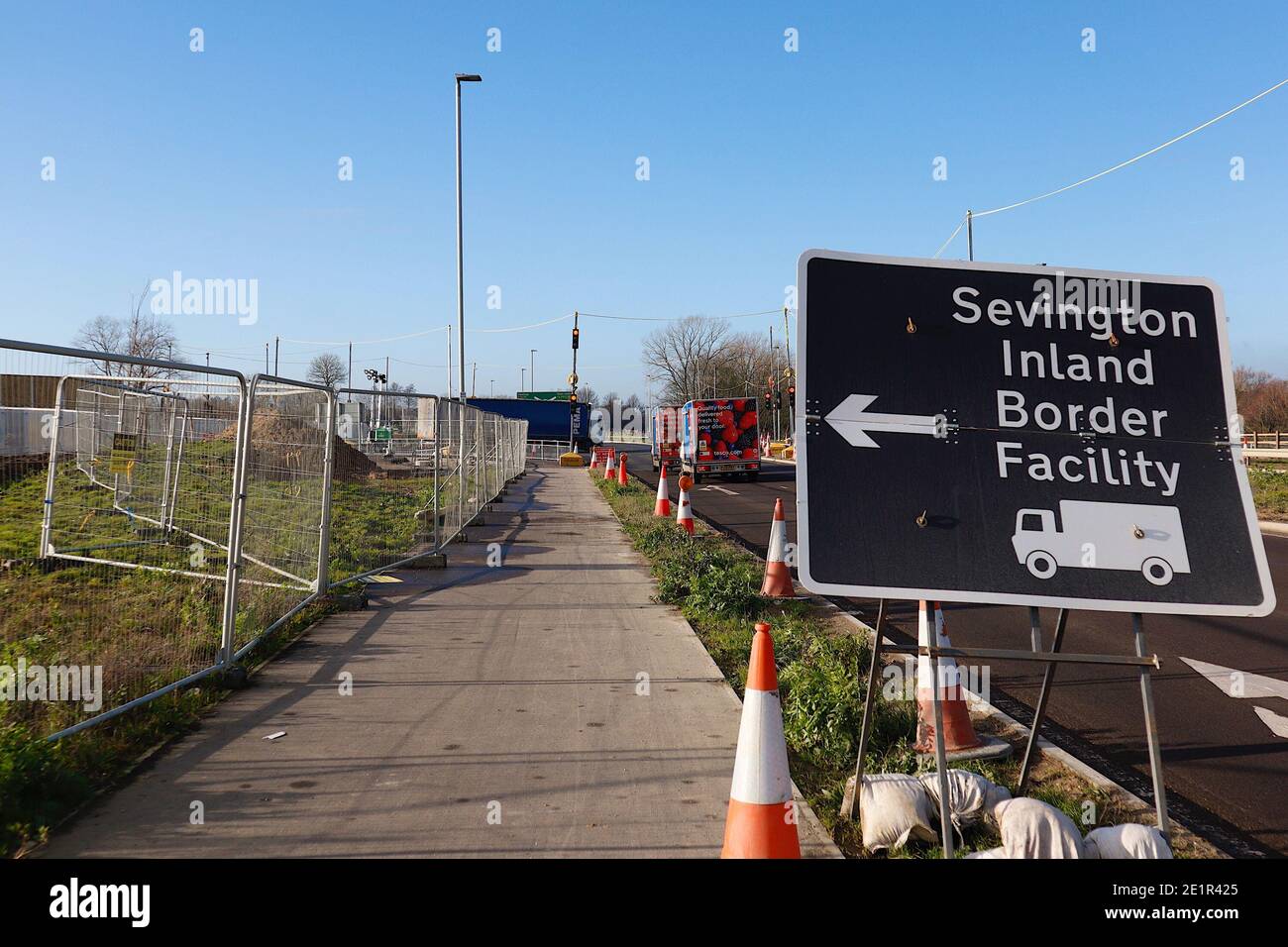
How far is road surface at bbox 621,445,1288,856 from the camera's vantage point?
13.9 feet

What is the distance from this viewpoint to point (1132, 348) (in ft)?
12.8

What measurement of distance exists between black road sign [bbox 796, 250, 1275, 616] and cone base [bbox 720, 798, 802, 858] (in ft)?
2.69

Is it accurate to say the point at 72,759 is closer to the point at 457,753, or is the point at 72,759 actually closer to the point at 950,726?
the point at 457,753

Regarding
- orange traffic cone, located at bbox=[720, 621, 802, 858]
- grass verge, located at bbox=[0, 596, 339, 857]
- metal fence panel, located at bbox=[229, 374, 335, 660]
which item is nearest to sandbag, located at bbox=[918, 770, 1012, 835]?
orange traffic cone, located at bbox=[720, 621, 802, 858]

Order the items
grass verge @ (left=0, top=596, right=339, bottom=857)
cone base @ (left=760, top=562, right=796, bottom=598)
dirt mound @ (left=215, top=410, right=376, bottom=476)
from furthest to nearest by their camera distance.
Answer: cone base @ (left=760, top=562, right=796, bottom=598)
dirt mound @ (left=215, top=410, right=376, bottom=476)
grass verge @ (left=0, top=596, right=339, bottom=857)

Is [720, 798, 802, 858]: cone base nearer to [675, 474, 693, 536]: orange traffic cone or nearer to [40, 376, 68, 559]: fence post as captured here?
[40, 376, 68, 559]: fence post

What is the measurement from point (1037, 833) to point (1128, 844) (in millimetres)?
346

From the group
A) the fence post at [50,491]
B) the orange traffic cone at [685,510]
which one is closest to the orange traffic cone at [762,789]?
the fence post at [50,491]

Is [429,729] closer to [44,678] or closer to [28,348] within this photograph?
[44,678]

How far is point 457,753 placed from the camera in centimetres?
466

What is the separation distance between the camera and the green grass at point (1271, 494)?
58.4 ft

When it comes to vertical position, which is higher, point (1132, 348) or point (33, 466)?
point (1132, 348)
